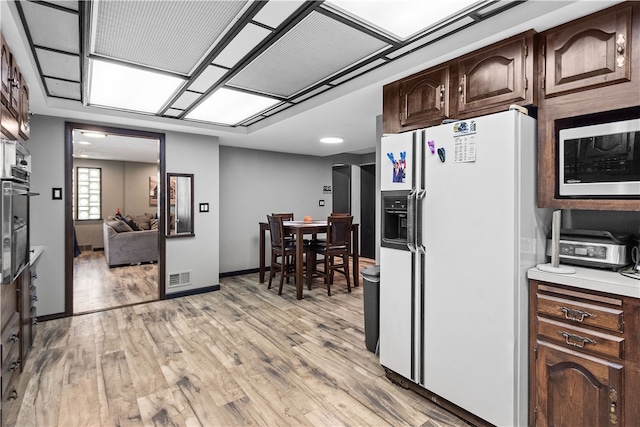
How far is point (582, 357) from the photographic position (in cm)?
149

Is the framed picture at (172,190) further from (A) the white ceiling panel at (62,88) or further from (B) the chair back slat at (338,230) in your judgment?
(B) the chair back slat at (338,230)

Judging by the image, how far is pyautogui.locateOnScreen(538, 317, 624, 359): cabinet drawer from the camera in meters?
1.41

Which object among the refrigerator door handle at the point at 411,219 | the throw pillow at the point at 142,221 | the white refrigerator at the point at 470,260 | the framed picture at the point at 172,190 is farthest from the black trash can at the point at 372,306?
the throw pillow at the point at 142,221

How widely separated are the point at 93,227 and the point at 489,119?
9.05 metres

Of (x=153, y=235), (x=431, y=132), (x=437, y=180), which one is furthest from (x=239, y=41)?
(x=153, y=235)

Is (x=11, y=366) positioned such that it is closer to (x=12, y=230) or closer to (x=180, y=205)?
(x=12, y=230)

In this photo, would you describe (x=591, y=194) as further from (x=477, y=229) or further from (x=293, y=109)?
(x=293, y=109)

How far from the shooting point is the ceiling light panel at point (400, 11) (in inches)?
63.7

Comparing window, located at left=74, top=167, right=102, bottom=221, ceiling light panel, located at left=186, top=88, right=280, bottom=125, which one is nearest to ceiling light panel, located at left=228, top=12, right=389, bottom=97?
ceiling light panel, located at left=186, top=88, right=280, bottom=125

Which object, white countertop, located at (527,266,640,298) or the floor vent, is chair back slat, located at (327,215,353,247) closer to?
the floor vent

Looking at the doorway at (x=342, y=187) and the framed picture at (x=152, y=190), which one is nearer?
the doorway at (x=342, y=187)

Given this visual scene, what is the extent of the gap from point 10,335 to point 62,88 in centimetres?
209

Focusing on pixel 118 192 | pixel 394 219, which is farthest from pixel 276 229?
pixel 118 192

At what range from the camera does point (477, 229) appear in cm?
174
